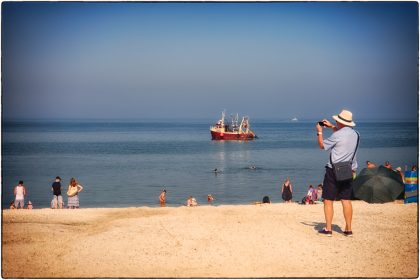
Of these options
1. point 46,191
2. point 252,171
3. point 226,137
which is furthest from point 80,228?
point 226,137

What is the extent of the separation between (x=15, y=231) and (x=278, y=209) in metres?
5.69

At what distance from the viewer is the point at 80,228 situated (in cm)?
1100

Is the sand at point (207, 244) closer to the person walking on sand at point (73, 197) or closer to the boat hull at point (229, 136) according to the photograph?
the person walking on sand at point (73, 197)

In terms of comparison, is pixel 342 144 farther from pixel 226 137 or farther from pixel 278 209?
pixel 226 137

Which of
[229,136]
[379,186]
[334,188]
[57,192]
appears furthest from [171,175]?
[229,136]

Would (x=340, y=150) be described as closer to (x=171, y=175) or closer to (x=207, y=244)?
(x=207, y=244)

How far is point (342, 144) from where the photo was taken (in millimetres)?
9203

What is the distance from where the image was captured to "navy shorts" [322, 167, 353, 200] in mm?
9477

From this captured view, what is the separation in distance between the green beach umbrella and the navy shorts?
1.63 m

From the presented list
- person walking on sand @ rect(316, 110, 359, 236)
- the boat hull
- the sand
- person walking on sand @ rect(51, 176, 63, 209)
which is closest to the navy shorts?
person walking on sand @ rect(316, 110, 359, 236)

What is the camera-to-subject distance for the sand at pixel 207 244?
824 centimetres

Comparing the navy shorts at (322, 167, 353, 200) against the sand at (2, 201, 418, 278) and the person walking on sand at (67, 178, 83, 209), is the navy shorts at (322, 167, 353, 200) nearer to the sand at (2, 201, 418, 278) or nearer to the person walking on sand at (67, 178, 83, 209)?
the sand at (2, 201, 418, 278)

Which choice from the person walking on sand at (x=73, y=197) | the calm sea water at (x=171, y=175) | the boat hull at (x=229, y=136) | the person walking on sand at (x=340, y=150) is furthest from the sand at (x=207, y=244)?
the boat hull at (x=229, y=136)

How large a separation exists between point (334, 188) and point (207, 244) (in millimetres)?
2248
